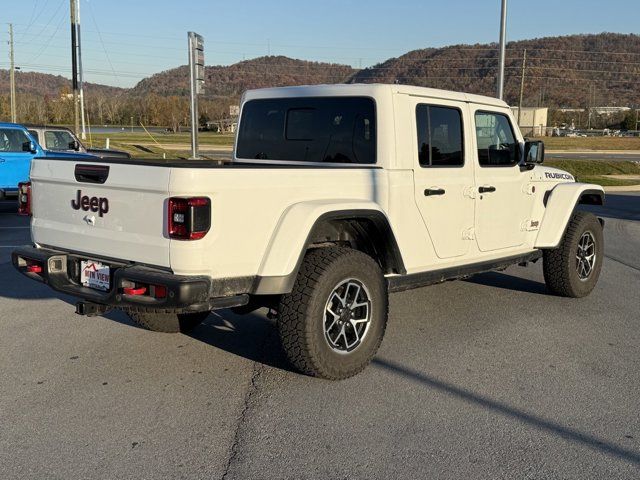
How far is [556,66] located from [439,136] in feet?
569

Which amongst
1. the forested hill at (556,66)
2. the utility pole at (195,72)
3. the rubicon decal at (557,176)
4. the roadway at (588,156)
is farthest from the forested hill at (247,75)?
the rubicon decal at (557,176)

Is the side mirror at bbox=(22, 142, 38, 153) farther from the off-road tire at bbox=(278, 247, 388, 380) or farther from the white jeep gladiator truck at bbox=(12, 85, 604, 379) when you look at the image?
the off-road tire at bbox=(278, 247, 388, 380)

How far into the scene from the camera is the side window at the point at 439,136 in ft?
17.4

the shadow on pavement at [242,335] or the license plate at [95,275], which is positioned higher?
the license plate at [95,275]

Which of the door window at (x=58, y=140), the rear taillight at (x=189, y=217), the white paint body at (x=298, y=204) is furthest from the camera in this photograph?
the door window at (x=58, y=140)

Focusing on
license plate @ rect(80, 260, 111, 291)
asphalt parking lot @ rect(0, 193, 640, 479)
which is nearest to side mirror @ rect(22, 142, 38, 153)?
asphalt parking lot @ rect(0, 193, 640, 479)

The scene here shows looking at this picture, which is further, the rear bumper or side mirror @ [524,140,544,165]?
side mirror @ [524,140,544,165]

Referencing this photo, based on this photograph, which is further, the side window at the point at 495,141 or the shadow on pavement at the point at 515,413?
the side window at the point at 495,141

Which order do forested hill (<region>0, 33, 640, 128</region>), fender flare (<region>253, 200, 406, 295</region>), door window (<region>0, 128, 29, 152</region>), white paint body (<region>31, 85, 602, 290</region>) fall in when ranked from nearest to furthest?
white paint body (<region>31, 85, 602, 290</region>), fender flare (<region>253, 200, 406, 295</region>), door window (<region>0, 128, 29, 152</region>), forested hill (<region>0, 33, 640, 128</region>)

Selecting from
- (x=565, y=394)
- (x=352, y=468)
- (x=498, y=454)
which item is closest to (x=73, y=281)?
(x=352, y=468)

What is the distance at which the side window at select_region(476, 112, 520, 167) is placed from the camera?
5930mm

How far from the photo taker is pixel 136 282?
404 centimetres

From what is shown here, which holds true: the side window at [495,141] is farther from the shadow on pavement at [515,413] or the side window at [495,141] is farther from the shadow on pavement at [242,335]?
the shadow on pavement at [242,335]

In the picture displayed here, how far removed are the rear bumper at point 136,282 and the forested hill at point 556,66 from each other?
446 ft
